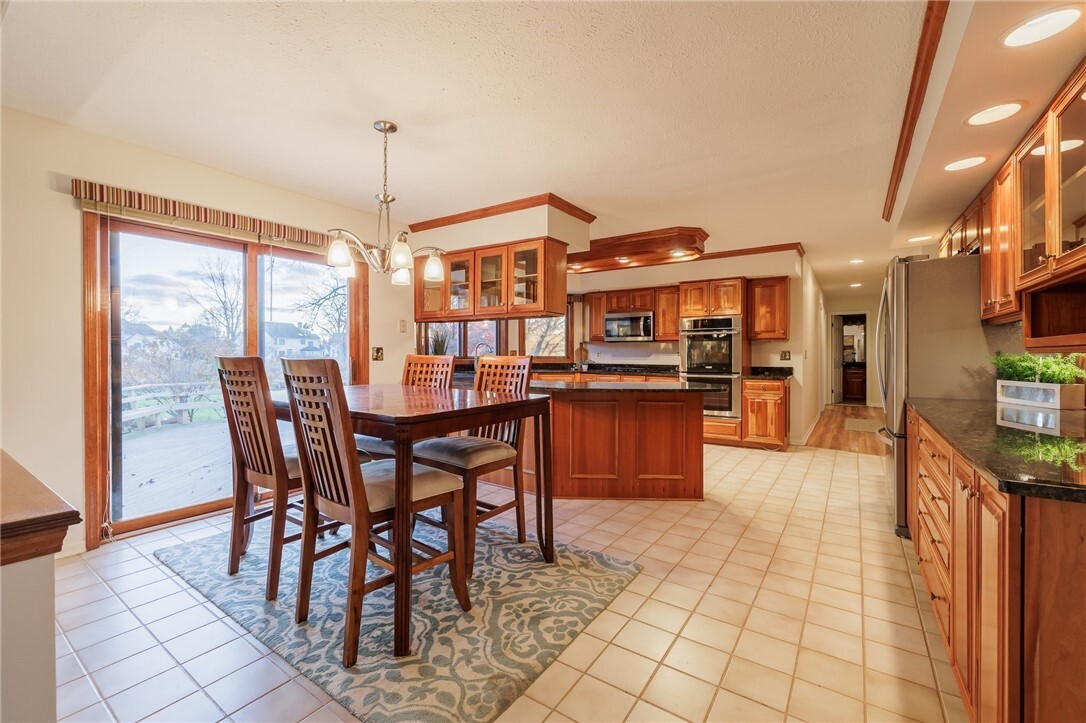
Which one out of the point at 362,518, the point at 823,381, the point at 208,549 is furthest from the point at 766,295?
the point at 208,549

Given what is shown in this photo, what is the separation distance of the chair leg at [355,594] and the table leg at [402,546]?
0.12m

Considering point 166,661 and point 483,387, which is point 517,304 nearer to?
point 483,387

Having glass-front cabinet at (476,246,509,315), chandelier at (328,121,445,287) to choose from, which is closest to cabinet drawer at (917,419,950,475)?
chandelier at (328,121,445,287)

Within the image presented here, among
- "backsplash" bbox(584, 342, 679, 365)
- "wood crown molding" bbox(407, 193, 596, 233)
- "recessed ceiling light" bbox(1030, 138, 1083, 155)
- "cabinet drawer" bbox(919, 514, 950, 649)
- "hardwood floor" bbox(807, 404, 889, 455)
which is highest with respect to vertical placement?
"wood crown molding" bbox(407, 193, 596, 233)

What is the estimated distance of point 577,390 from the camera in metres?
3.61

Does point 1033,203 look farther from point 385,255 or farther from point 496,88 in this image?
point 385,255

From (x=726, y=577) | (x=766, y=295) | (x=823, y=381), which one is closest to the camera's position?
(x=726, y=577)

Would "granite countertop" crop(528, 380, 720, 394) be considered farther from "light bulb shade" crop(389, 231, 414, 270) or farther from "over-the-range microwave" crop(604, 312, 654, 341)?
"over-the-range microwave" crop(604, 312, 654, 341)

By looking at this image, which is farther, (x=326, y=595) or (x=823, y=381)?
(x=823, y=381)

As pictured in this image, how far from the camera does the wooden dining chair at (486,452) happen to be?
7.48 feet

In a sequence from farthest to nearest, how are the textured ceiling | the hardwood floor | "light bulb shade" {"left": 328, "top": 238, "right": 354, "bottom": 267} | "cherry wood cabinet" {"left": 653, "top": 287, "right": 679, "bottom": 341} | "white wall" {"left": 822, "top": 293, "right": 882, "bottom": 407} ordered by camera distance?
"white wall" {"left": 822, "top": 293, "right": 882, "bottom": 407}, "cherry wood cabinet" {"left": 653, "top": 287, "right": 679, "bottom": 341}, the hardwood floor, "light bulb shade" {"left": 328, "top": 238, "right": 354, "bottom": 267}, the textured ceiling

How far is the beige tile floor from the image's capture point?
1.49 m

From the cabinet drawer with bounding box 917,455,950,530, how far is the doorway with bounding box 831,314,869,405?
9.12m

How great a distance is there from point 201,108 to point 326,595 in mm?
2554
